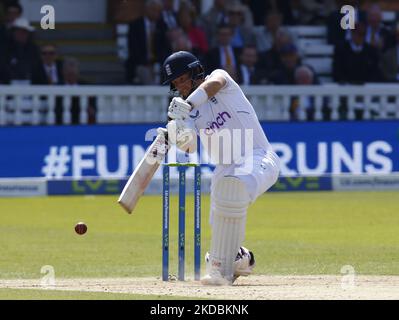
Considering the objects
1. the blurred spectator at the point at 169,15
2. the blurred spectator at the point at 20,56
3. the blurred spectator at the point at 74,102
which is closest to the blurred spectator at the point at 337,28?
the blurred spectator at the point at 169,15

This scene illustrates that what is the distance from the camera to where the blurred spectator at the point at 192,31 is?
705 inches

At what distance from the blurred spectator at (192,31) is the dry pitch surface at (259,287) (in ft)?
30.2

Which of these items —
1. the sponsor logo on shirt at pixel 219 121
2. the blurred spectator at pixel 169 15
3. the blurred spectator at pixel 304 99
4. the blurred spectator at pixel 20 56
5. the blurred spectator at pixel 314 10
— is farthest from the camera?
the blurred spectator at pixel 314 10

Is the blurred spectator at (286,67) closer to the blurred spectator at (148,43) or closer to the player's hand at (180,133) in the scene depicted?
the blurred spectator at (148,43)

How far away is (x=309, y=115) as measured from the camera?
1734 centimetres

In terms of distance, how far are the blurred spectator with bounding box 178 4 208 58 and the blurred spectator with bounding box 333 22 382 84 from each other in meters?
1.82

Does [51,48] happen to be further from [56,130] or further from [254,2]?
[254,2]

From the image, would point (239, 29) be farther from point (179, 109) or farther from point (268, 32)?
point (179, 109)

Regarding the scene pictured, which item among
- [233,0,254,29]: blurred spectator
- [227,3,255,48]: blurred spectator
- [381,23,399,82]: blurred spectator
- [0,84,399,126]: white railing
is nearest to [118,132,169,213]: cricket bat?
[0,84,399,126]: white railing

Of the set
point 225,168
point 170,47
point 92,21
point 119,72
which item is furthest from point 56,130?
point 225,168

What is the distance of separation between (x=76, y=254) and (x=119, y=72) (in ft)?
30.2

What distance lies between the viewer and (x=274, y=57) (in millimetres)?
17953

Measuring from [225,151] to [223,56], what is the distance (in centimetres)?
900

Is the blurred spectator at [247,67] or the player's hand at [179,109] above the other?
the player's hand at [179,109]
